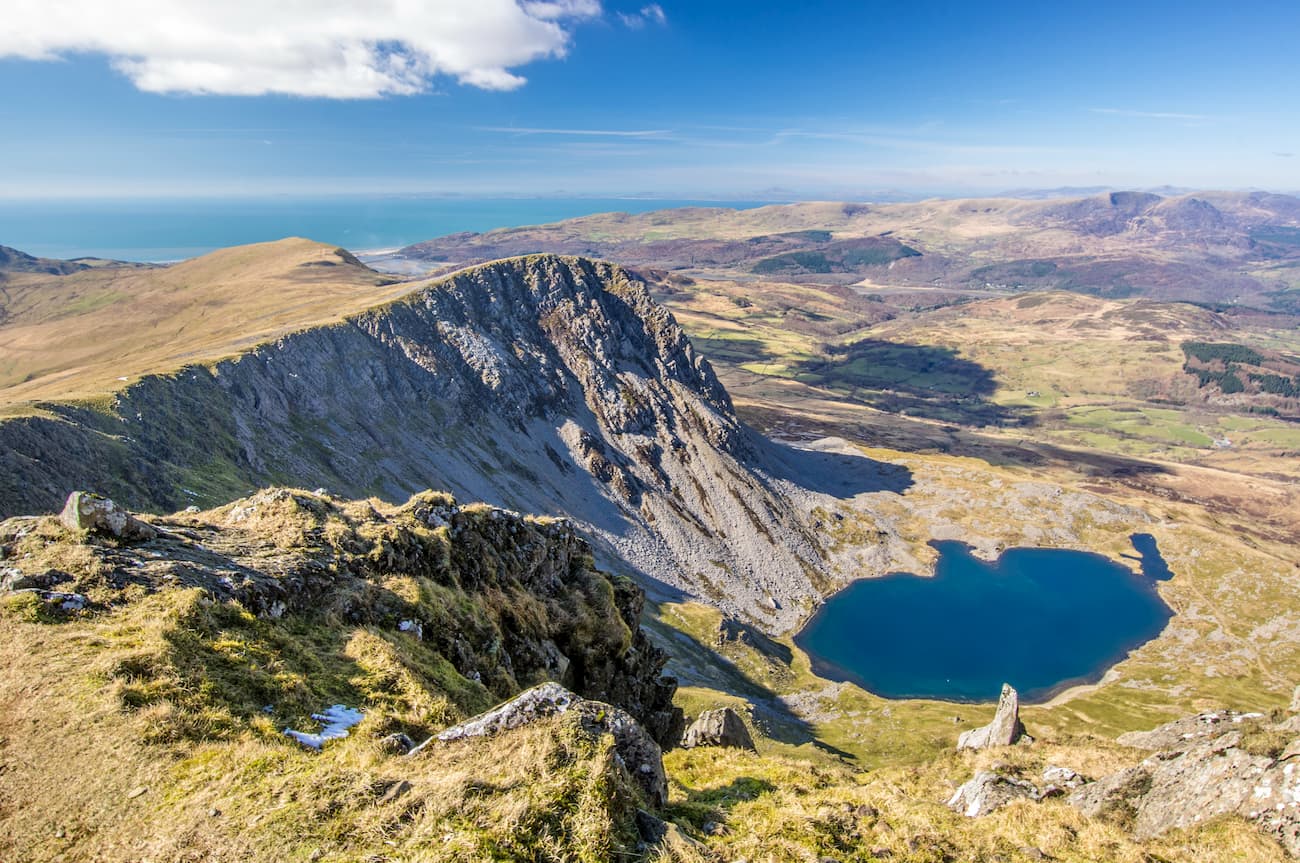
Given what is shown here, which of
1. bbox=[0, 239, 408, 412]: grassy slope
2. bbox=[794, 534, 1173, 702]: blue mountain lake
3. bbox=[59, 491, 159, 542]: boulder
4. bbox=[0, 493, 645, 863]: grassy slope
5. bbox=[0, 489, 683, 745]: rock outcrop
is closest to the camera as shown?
bbox=[0, 493, 645, 863]: grassy slope

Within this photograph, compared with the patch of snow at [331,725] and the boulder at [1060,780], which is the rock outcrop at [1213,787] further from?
the patch of snow at [331,725]

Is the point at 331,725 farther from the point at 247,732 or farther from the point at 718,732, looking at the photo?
the point at 718,732

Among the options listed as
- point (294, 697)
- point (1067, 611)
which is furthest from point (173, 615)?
point (1067, 611)

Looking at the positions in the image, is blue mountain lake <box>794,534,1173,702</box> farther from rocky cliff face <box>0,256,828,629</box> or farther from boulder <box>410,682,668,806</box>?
boulder <box>410,682,668,806</box>

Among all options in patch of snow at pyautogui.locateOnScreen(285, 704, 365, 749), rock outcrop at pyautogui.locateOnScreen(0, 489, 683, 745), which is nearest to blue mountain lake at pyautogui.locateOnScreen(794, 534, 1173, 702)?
rock outcrop at pyautogui.locateOnScreen(0, 489, 683, 745)

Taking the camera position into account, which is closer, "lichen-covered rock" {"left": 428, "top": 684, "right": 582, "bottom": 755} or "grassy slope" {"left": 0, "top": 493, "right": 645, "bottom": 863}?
"grassy slope" {"left": 0, "top": 493, "right": 645, "bottom": 863}

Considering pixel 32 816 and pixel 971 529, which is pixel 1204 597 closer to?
pixel 971 529

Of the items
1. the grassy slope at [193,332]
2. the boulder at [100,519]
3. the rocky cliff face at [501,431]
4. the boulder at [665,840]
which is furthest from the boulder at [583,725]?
the grassy slope at [193,332]

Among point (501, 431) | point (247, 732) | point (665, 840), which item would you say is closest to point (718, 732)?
point (665, 840)
